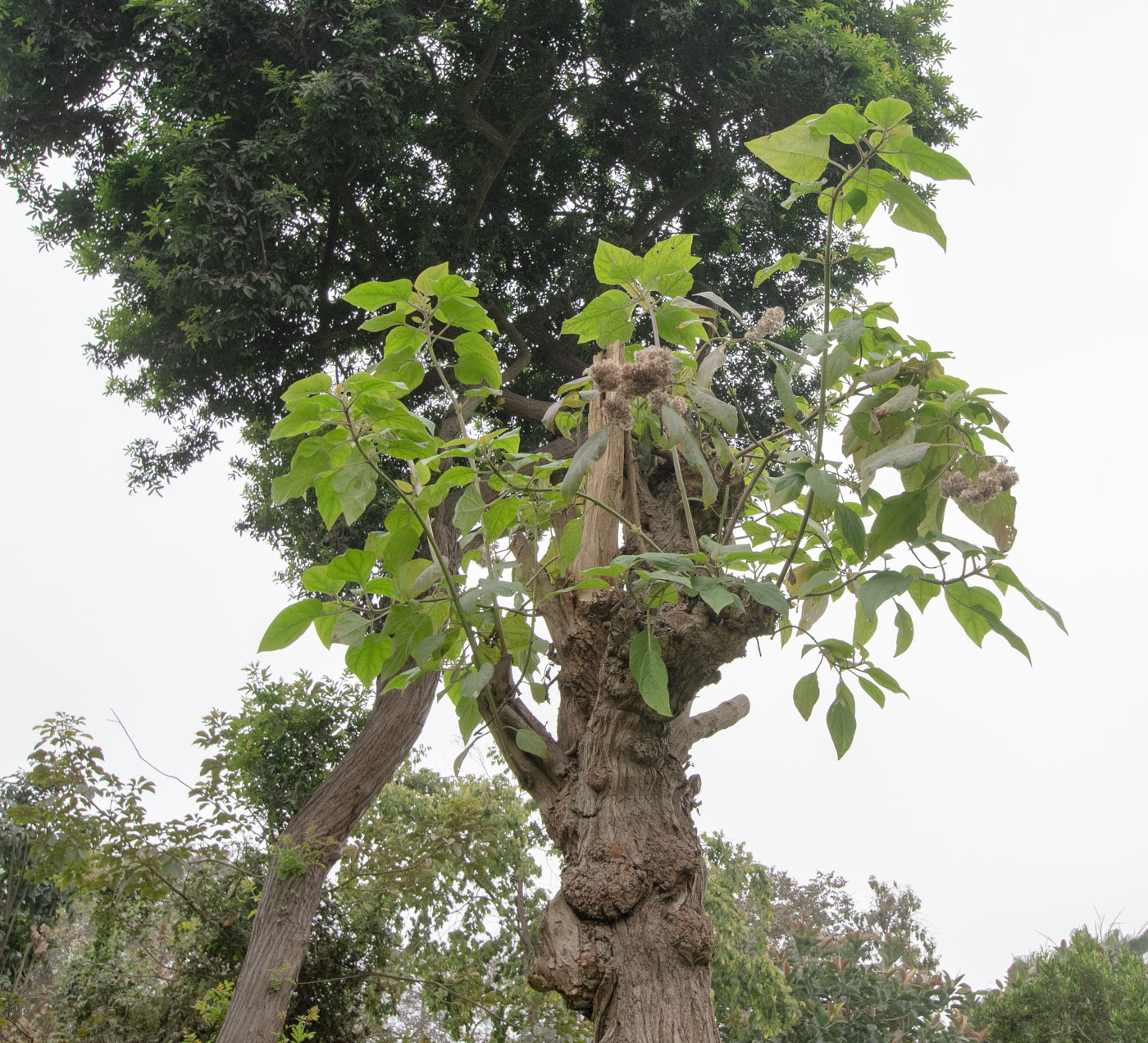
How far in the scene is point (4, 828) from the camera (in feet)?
27.1

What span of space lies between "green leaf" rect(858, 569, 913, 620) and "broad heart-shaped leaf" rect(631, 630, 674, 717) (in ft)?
0.89

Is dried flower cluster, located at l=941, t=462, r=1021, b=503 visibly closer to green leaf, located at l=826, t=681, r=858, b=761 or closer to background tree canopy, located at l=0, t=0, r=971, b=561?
green leaf, located at l=826, t=681, r=858, b=761

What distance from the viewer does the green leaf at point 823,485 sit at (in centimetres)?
96

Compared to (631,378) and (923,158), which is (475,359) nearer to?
(631,378)

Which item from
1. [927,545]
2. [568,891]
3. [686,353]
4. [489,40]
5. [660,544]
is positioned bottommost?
[568,891]

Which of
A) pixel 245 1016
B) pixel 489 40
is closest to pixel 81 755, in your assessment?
pixel 245 1016

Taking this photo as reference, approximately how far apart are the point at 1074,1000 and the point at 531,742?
461 centimetres

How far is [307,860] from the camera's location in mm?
3486

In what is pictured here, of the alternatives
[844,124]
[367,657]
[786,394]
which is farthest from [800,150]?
[367,657]

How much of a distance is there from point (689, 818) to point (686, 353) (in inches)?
28.9

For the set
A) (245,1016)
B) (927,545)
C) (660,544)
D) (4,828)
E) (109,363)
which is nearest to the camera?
(927,545)

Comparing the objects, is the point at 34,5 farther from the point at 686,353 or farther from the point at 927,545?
the point at 927,545

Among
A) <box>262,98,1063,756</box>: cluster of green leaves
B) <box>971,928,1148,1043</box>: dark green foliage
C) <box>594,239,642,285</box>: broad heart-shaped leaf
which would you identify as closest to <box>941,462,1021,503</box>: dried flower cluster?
<box>262,98,1063,756</box>: cluster of green leaves

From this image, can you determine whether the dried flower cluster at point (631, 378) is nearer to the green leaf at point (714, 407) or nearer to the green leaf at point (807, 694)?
the green leaf at point (714, 407)
